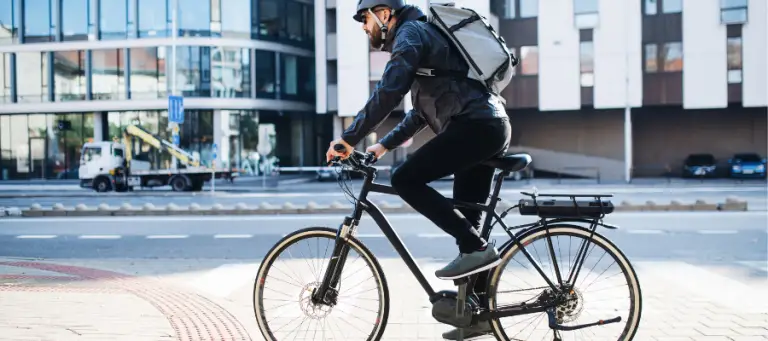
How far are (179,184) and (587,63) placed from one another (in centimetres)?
2056

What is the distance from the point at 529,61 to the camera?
3675 cm

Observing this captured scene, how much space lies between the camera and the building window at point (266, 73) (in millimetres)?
43719

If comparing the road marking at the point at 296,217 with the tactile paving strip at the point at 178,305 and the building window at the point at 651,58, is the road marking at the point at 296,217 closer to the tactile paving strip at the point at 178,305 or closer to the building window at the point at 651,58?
the tactile paving strip at the point at 178,305

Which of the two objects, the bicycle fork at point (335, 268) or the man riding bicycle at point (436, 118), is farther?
the bicycle fork at point (335, 268)

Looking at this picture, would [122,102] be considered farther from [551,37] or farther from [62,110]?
[551,37]

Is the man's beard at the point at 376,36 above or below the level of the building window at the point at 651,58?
below

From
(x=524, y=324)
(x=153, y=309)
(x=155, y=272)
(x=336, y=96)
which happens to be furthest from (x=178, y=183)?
(x=524, y=324)

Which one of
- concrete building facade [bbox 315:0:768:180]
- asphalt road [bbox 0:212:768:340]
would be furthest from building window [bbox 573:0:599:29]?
asphalt road [bbox 0:212:768:340]

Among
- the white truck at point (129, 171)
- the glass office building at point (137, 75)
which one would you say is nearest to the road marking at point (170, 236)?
the white truck at point (129, 171)

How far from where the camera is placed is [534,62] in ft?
120

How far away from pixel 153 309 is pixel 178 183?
2623cm

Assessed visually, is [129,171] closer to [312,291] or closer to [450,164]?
[312,291]

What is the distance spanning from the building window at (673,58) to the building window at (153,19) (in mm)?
27911

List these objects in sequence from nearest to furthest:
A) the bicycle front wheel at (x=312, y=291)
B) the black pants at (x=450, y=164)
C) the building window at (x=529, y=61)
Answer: the black pants at (x=450, y=164) → the bicycle front wheel at (x=312, y=291) → the building window at (x=529, y=61)
